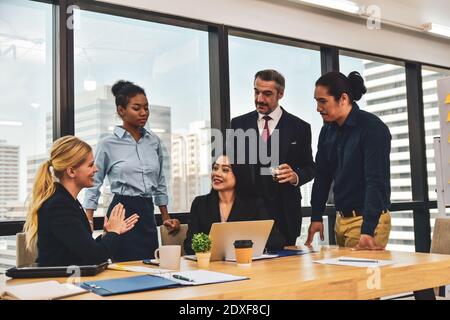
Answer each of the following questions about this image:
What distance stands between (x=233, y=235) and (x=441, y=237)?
1.34 m

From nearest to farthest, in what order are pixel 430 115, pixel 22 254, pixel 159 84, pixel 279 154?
pixel 22 254, pixel 279 154, pixel 159 84, pixel 430 115

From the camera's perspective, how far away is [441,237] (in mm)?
2777

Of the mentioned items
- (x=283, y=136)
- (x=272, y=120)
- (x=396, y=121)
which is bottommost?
(x=283, y=136)

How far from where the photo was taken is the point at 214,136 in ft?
12.5

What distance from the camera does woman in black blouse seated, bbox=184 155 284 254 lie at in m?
2.48

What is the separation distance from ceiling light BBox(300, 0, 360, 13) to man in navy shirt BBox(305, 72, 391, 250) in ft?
5.19

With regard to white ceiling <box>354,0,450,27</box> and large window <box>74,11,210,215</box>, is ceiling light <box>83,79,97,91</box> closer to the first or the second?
large window <box>74,11,210,215</box>

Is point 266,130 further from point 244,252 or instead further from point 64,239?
point 64,239

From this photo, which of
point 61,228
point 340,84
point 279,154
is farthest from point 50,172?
point 340,84

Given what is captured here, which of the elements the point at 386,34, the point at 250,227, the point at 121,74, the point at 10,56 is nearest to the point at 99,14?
the point at 121,74

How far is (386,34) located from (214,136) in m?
2.17

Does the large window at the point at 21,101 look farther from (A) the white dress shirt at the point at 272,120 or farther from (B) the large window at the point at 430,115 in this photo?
(B) the large window at the point at 430,115

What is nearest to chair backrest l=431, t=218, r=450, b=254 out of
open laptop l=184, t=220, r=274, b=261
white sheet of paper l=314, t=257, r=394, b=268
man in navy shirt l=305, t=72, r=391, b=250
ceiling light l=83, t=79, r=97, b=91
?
man in navy shirt l=305, t=72, r=391, b=250

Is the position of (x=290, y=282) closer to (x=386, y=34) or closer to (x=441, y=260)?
(x=441, y=260)
